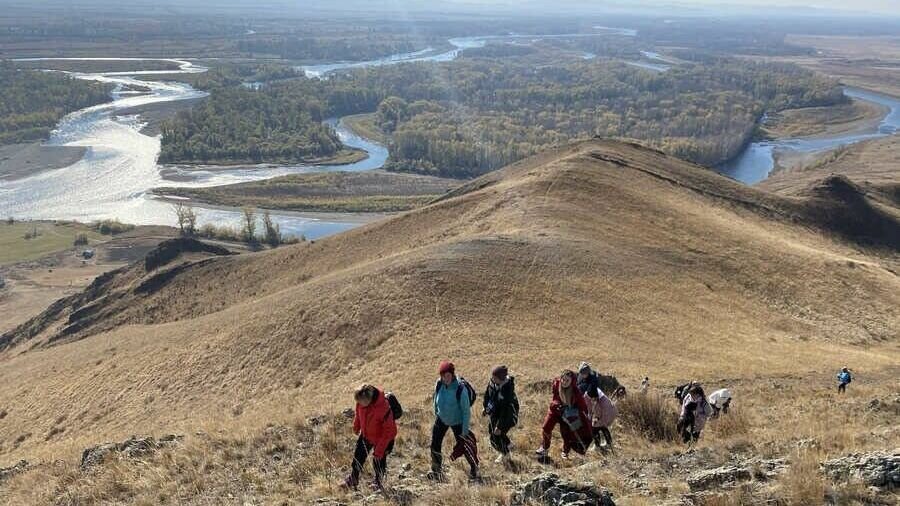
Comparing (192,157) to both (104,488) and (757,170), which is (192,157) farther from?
(104,488)

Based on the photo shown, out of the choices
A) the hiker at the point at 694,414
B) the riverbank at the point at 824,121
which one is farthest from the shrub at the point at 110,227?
the riverbank at the point at 824,121

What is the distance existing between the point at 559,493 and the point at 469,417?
2544 mm

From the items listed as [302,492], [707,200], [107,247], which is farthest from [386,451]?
[107,247]

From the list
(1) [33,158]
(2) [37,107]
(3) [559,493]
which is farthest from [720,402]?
(2) [37,107]

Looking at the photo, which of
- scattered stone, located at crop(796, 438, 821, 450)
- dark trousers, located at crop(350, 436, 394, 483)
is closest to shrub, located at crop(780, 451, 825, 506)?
scattered stone, located at crop(796, 438, 821, 450)

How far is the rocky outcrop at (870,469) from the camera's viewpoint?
29.3ft

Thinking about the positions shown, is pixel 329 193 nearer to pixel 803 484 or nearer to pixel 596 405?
pixel 596 405

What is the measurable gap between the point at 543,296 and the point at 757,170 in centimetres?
11517

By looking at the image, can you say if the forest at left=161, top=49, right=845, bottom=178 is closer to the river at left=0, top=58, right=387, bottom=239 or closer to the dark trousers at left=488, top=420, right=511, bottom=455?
the river at left=0, top=58, right=387, bottom=239

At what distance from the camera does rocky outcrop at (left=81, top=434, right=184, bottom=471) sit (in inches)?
618

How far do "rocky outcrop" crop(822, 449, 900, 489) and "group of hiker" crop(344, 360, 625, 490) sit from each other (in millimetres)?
4370

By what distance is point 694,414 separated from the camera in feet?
46.9

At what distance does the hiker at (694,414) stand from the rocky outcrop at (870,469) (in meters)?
4.52

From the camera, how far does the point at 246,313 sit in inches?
1398
